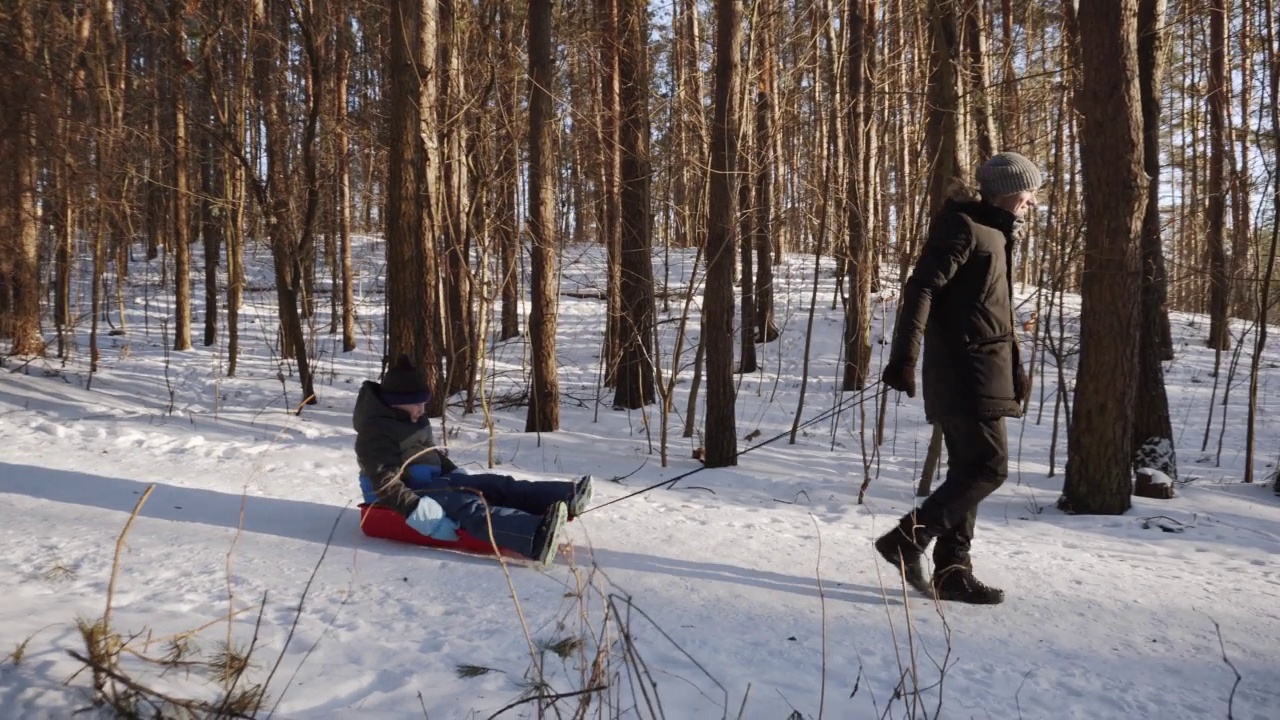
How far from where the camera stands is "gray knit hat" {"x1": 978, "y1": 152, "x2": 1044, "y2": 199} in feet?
12.0

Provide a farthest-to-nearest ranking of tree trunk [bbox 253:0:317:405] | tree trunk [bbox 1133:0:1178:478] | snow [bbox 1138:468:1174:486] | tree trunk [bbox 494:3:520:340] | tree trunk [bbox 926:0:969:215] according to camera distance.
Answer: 1. tree trunk [bbox 253:0:317:405]
2. tree trunk [bbox 494:3:520:340]
3. tree trunk [bbox 1133:0:1178:478]
4. tree trunk [bbox 926:0:969:215]
5. snow [bbox 1138:468:1174:486]

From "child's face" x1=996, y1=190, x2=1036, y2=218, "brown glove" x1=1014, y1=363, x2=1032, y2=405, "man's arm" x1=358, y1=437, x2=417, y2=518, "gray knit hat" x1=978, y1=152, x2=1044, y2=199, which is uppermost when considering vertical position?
"gray knit hat" x1=978, y1=152, x2=1044, y2=199

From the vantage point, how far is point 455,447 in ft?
27.3

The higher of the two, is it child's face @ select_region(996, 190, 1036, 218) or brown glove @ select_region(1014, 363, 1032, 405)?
child's face @ select_region(996, 190, 1036, 218)

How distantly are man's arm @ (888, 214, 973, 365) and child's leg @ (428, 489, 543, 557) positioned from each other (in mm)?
1921

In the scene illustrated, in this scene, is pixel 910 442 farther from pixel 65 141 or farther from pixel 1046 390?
pixel 65 141

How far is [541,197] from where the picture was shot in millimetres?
9680

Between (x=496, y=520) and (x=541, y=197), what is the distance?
20.1 ft

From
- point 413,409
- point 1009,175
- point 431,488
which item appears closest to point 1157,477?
point 1009,175

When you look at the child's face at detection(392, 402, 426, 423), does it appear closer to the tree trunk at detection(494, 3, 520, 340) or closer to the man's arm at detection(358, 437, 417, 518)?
the man's arm at detection(358, 437, 417, 518)

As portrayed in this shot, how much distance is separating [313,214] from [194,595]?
9.07 metres

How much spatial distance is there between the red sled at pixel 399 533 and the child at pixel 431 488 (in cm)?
7

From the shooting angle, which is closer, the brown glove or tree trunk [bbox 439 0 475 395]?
the brown glove

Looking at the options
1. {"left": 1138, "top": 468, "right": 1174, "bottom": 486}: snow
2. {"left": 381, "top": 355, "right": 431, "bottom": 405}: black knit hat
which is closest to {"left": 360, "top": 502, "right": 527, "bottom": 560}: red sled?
{"left": 381, "top": 355, "right": 431, "bottom": 405}: black knit hat
